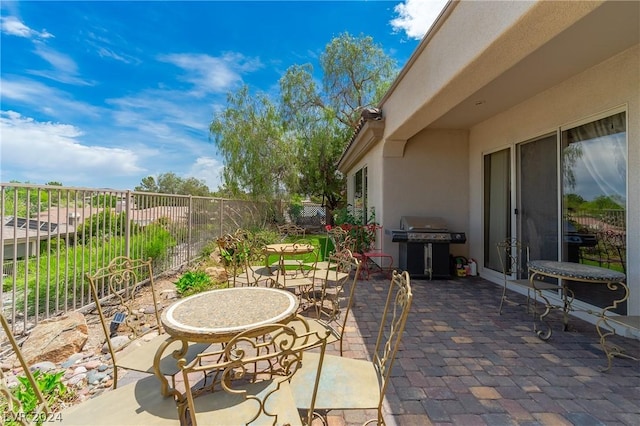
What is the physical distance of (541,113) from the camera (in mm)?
4172

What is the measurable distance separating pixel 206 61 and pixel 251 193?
4957 mm

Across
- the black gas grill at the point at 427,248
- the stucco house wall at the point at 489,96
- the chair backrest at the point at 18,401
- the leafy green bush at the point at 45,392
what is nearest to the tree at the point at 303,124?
the stucco house wall at the point at 489,96

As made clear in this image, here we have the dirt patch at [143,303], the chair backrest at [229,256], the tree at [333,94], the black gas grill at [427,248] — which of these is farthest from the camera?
the tree at [333,94]

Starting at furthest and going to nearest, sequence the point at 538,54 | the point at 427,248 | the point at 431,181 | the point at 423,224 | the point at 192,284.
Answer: the point at 431,181, the point at 423,224, the point at 427,248, the point at 192,284, the point at 538,54

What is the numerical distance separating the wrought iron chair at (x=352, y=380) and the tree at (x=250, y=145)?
975 cm

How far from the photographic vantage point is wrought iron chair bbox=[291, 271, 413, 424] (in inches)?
53.1

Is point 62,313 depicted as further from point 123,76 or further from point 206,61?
point 123,76

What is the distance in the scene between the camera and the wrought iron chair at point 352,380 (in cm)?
135

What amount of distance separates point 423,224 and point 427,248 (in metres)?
0.46

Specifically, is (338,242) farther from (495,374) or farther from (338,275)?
(495,374)

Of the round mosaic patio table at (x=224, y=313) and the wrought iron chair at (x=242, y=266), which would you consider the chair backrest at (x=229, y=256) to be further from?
the round mosaic patio table at (x=224, y=313)

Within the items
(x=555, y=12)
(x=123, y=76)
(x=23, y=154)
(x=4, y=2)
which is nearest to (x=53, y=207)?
(x=4, y=2)

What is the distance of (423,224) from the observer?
550 cm

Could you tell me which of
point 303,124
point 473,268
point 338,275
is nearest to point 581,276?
point 338,275
